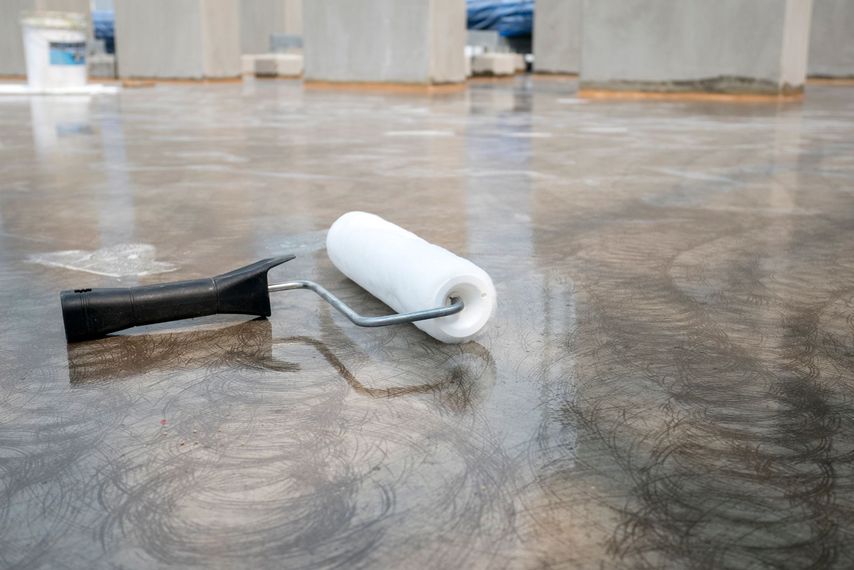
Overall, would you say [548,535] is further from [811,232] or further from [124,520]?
[811,232]

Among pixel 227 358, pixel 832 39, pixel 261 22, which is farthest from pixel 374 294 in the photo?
pixel 261 22

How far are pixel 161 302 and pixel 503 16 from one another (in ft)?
69.8

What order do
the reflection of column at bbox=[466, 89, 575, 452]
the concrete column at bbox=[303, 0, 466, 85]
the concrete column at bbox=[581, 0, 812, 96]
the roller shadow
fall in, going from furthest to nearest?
1. the concrete column at bbox=[303, 0, 466, 85]
2. the concrete column at bbox=[581, 0, 812, 96]
3. the roller shadow
4. the reflection of column at bbox=[466, 89, 575, 452]

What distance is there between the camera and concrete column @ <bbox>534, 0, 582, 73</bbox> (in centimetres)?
1723

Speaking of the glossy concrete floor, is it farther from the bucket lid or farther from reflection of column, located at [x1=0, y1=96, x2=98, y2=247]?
the bucket lid

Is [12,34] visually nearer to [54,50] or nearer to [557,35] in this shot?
[54,50]

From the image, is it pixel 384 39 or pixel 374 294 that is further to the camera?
pixel 384 39

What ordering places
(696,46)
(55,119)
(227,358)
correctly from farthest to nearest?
(696,46) → (55,119) → (227,358)

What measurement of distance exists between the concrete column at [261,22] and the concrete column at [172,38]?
24.8ft

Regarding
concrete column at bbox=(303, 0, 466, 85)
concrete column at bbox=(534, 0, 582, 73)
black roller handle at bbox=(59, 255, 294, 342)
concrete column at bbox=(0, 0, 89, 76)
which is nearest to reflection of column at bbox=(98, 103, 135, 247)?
black roller handle at bbox=(59, 255, 294, 342)

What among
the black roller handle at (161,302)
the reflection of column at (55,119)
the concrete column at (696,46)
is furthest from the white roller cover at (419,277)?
the concrete column at (696,46)

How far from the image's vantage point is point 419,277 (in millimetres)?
1589

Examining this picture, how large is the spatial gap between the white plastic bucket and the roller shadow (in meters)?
10.2

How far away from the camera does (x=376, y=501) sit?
103 cm
